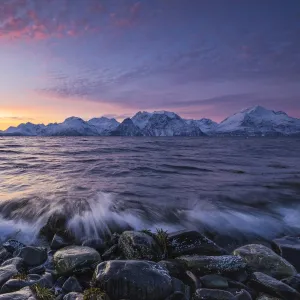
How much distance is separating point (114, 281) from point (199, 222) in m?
6.51

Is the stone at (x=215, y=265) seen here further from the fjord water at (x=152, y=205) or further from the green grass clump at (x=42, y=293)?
the fjord water at (x=152, y=205)

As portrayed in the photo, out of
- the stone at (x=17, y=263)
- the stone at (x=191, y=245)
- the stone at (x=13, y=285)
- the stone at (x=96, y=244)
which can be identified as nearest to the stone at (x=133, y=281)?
the stone at (x=13, y=285)

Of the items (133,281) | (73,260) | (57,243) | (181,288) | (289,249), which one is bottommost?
(289,249)

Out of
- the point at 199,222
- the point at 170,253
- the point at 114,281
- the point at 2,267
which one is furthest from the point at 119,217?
the point at 114,281

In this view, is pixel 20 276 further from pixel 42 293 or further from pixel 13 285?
pixel 42 293

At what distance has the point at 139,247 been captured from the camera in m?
6.78

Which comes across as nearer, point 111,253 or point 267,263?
point 267,263

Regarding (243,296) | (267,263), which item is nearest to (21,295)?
(243,296)

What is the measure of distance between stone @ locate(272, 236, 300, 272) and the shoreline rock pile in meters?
0.03

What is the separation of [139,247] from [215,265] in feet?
6.18

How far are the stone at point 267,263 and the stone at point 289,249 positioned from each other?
2.28ft

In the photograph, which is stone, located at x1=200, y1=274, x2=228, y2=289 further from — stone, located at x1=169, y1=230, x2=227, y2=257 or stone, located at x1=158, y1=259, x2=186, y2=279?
stone, located at x1=169, y1=230, x2=227, y2=257

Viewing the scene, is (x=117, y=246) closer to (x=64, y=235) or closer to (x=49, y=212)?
(x=64, y=235)

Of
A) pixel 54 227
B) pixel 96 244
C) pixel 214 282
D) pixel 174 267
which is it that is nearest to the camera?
pixel 214 282
